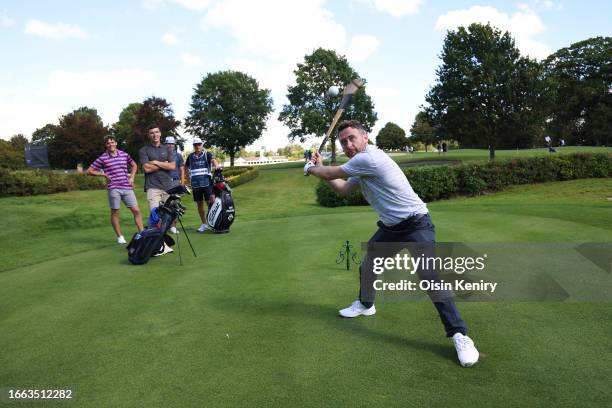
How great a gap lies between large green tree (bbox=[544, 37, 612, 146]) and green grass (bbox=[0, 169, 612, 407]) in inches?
3085

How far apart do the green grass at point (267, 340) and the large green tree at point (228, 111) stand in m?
67.2

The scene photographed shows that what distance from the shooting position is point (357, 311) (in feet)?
16.6

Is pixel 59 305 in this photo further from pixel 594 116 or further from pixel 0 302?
pixel 594 116

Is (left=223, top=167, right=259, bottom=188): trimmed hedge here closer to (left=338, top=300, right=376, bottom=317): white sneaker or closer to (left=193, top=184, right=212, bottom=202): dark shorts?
(left=193, top=184, right=212, bottom=202): dark shorts

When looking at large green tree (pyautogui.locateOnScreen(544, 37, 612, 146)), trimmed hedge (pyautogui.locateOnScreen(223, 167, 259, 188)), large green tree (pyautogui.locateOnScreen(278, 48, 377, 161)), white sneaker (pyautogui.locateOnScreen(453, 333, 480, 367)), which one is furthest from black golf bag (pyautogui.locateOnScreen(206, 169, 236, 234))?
large green tree (pyautogui.locateOnScreen(544, 37, 612, 146))

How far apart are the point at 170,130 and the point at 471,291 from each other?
178 ft

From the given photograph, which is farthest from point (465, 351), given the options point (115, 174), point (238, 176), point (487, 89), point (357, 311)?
point (487, 89)

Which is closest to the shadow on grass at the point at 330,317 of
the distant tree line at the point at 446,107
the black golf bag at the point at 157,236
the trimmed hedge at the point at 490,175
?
the black golf bag at the point at 157,236

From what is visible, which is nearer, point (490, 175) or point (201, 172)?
point (201, 172)

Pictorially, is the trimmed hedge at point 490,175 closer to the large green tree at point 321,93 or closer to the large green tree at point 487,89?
the large green tree at point 487,89

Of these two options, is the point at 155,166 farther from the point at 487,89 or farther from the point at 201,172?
the point at 487,89

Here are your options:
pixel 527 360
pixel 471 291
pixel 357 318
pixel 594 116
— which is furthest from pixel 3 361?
pixel 594 116

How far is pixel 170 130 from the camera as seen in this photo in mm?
55656

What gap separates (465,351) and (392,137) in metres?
97.0
